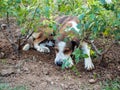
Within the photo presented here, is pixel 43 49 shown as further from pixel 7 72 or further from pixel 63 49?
pixel 7 72

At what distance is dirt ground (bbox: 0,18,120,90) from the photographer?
453 centimetres

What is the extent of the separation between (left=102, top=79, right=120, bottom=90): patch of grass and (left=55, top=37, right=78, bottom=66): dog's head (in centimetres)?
74

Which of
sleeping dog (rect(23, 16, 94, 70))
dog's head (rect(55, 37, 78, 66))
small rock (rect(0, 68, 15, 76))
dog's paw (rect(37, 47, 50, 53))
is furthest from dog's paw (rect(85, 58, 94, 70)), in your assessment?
small rock (rect(0, 68, 15, 76))

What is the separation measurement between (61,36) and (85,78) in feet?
2.49

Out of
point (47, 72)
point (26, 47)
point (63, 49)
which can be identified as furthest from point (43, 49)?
point (47, 72)

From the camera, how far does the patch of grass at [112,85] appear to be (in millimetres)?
4466

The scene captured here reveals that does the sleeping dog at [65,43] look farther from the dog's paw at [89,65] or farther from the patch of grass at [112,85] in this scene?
the patch of grass at [112,85]

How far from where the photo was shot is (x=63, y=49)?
5.04 meters

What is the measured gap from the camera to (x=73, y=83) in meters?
4.55

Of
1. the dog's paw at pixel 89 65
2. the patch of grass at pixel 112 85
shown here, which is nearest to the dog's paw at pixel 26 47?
the dog's paw at pixel 89 65

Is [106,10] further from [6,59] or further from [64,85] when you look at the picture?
[6,59]

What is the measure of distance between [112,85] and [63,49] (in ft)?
3.06

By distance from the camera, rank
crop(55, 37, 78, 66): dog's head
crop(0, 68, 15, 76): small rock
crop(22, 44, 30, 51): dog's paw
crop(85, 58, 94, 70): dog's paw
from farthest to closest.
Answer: crop(22, 44, 30, 51): dog's paw
crop(55, 37, 78, 66): dog's head
crop(85, 58, 94, 70): dog's paw
crop(0, 68, 15, 76): small rock

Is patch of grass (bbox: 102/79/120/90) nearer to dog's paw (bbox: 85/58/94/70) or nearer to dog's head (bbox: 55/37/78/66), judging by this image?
dog's paw (bbox: 85/58/94/70)
